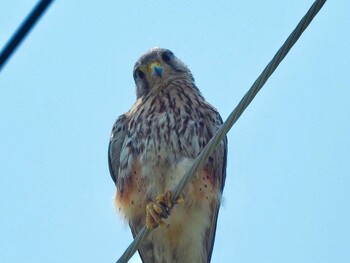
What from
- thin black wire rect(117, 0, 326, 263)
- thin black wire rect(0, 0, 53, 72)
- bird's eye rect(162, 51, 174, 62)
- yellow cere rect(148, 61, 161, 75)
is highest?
bird's eye rect(162, 51, 174, 62)

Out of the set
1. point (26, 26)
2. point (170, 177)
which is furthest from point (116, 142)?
point (26, 26)

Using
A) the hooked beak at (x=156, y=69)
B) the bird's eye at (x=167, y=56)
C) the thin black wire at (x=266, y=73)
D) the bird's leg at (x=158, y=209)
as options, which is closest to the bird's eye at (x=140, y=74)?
the hooked beak at (x=156, y=69)

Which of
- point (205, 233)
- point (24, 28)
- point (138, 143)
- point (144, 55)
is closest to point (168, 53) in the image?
point (144, 55)

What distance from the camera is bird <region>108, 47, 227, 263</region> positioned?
5.23 meters

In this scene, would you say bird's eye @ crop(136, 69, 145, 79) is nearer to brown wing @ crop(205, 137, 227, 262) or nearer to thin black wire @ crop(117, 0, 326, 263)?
brown wing @ crop(205, 137, 227, 262)

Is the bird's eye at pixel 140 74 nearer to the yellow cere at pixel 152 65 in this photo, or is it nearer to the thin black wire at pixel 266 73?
the yellow cere at pixel 152 65

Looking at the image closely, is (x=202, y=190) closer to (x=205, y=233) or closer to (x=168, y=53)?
(x=205, y=233)

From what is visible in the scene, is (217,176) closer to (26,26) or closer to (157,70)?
(157,70)

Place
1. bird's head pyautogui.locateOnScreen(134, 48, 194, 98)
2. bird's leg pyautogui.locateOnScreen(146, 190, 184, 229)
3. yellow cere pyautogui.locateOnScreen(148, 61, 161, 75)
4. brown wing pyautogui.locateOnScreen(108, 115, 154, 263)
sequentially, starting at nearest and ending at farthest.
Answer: bird's leg pyautogui.locateOnScreen(146, 190, 184, 229) → brown wing pyautogui.locateOnScreen(108, 115, 154, 263) → bird's head pyautogui.locateOnScreen(134, 48, 194, 98) → yellow cere pyautogui.locateOnScreen(148, 61, 161, 75)

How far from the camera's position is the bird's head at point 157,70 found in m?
6.25

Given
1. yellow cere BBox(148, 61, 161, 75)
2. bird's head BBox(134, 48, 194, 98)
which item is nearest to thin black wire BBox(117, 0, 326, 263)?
bird's head BBox(134, 48, 194, 98)

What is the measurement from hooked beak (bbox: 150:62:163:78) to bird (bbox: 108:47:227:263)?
54 centimetres

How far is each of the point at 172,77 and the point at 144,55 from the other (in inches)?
16.6

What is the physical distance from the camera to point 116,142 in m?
5.83
